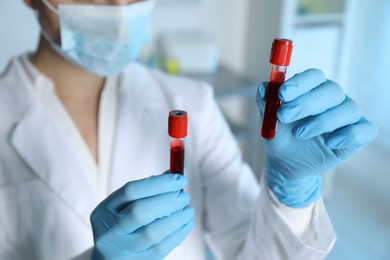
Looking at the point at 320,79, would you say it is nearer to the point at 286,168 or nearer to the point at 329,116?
the point at 329,116

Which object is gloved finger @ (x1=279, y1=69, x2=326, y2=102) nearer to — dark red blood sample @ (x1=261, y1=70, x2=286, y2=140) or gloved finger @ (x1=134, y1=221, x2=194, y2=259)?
dark red blood sample @ (x1=261, y1=70, x2=286, y2=140)

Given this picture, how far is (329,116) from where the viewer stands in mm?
589

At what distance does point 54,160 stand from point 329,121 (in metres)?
0.55

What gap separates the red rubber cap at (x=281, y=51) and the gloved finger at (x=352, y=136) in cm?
16

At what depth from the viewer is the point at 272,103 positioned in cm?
58

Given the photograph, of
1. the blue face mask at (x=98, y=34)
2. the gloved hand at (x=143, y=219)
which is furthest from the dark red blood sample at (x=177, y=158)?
the blue face mask at (x=98, y=34)

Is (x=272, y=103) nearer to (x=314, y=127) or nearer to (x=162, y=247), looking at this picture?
(x=314, y=127)

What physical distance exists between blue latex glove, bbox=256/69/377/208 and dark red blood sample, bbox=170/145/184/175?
0.14 metres

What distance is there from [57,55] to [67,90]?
81mm

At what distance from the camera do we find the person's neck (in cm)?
90

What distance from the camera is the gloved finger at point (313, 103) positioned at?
56cm

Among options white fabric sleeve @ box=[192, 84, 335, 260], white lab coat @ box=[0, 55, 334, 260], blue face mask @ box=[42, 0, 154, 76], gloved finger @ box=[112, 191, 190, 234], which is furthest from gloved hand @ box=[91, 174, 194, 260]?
blue face mask @ box=[42, 0, 154, 76]

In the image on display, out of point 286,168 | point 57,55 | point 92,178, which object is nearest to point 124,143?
point 92,178

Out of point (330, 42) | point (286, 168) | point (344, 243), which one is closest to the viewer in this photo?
point (286, 168)
